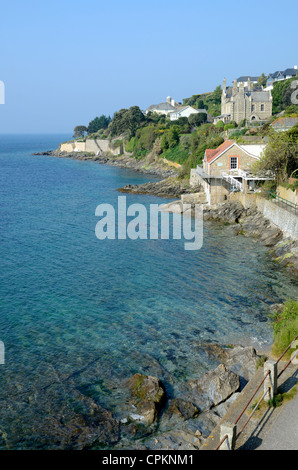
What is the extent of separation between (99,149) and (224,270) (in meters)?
97.7

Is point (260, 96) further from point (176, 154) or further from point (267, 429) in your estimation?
point (267, 429)

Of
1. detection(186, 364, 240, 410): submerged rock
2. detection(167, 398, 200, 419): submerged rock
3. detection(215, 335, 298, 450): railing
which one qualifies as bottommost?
detection(167, 398, 200, 419): submerged rock

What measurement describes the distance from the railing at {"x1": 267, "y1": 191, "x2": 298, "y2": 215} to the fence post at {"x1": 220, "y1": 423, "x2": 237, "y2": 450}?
22.0m

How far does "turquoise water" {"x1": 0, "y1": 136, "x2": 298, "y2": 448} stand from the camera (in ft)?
50.7

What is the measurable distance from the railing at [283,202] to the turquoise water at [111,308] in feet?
11.2

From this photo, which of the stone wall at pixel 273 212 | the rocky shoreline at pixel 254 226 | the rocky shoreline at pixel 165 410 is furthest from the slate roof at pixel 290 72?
the rocky shoreline at pixel 165 410

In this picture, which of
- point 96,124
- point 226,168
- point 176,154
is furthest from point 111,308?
point 96,124

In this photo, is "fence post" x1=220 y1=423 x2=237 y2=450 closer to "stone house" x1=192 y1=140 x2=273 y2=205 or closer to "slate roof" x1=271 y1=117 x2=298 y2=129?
"stone house" x1=192 y1=140 x2=273 y2=205

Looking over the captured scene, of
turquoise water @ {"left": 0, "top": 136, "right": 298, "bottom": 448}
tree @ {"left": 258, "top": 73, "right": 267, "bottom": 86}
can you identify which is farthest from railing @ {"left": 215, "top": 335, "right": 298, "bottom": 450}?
tree @ {"left": 258, "top": 73, "right": 267, "bottom": 86}

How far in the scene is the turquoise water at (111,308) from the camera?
50.7 feet

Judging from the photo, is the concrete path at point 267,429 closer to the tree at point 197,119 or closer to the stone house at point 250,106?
the stone house at point 250,106

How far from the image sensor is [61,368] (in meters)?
16.1
